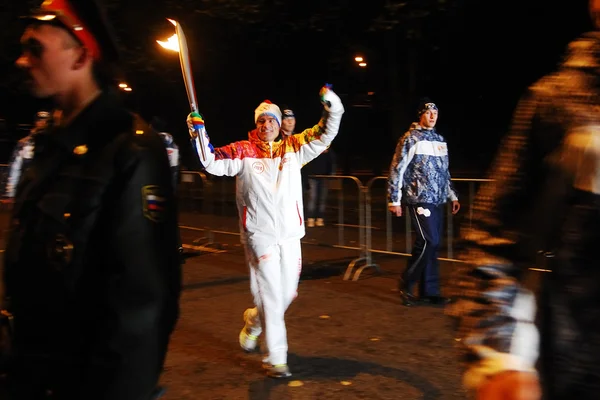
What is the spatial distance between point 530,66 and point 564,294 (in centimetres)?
2449

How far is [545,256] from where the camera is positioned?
5.49 ft

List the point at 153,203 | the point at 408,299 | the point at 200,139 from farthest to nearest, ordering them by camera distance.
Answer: the point at 408,299 < the point at 200,139 < the point at 153,203

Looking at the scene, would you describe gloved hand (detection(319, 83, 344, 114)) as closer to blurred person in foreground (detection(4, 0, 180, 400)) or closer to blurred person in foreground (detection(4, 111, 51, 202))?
blurred person in foreground (detection(4, 111, 51, 202))

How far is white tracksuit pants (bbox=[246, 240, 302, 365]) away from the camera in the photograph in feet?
17.6

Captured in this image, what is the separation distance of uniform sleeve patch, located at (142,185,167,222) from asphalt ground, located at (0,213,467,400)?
2606 millimetres

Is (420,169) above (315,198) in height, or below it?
above

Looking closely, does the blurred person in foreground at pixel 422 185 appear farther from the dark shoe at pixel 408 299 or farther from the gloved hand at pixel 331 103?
the gloved hand at pixel 331 103

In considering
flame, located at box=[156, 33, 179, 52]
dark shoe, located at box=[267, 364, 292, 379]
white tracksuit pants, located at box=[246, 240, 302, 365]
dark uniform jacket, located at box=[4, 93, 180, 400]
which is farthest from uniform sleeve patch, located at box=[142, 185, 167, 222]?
flame, located at box=[156, 33, 179, 52]

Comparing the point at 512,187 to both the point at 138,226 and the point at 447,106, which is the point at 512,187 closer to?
the point at 138,226

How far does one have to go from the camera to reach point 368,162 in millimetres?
36250

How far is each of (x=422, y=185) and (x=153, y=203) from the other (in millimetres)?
5868

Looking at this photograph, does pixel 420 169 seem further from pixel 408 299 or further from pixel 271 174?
pixel 271 174

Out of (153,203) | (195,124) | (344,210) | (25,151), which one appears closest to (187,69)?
(195,124)

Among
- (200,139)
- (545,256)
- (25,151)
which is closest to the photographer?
(545,256)
